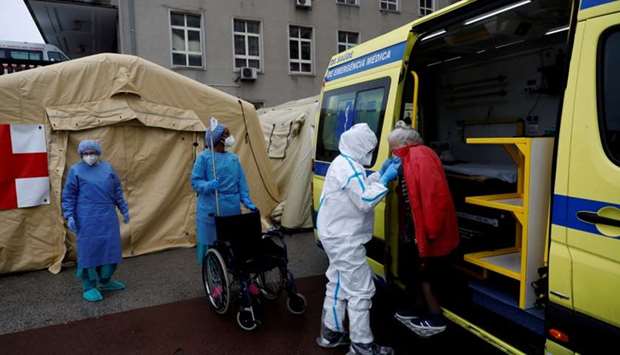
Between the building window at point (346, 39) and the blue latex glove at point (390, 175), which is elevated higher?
the building window at point (346, 39)

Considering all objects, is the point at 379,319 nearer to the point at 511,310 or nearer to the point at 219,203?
the point at 511,310

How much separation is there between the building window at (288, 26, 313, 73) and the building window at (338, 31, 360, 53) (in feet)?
4.70

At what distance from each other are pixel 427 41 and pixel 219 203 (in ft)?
8.24

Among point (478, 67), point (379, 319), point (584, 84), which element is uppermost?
point (478, 67)

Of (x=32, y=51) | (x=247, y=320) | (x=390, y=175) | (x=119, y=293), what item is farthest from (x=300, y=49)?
(x=390, y=175)

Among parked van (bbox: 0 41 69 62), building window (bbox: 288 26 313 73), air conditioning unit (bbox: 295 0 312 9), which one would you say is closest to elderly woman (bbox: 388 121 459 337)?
parked van (bbox: 0 41 69 62)

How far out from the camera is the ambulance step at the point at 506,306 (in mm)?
2475

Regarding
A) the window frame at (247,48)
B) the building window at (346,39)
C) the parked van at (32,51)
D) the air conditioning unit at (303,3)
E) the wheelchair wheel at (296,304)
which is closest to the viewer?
the wheelchair wheel at (296,304)

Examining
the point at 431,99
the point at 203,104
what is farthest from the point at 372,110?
the point at 203,104

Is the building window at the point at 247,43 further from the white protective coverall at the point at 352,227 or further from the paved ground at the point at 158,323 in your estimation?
the white protective coverall at the point at 352,227

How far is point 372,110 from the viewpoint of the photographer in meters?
3.86

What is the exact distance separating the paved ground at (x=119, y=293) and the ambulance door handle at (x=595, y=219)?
11.7ft

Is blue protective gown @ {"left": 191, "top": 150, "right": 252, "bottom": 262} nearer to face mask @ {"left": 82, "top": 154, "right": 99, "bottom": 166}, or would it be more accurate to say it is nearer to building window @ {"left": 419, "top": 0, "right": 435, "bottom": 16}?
face mask @ {"left": 82, "top": 154, "right": 99, "bottom": 166}

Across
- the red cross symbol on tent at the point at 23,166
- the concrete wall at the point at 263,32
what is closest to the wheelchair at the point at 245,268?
the red cross symbol on tent at the point at 23,166
